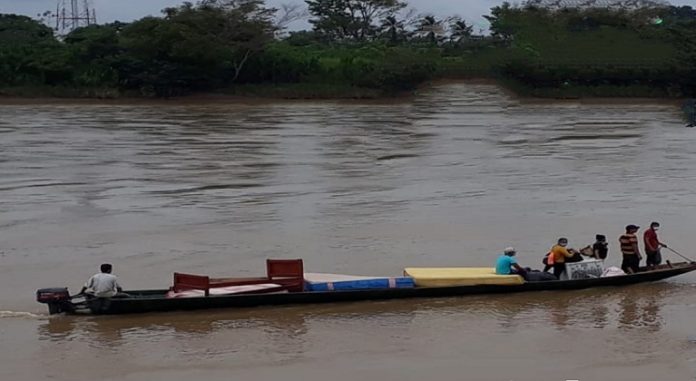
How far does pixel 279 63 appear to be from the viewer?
6362 centimetres

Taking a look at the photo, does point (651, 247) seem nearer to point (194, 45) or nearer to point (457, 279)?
point (457, 279)

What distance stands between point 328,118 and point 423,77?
546 inches

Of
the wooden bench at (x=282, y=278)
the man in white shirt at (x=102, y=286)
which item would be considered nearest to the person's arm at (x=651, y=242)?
the wooden bench at (x=282, y=278)

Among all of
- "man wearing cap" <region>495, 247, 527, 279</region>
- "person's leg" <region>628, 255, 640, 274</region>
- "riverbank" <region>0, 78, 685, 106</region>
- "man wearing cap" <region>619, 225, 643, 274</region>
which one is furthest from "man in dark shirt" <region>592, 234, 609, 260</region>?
"riverbank" <region>0, 78, 685, 106</region>

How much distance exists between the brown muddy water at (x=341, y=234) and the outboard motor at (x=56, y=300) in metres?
0.23

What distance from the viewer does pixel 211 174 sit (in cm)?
2916

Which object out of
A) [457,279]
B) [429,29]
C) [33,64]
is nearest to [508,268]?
[457,279]

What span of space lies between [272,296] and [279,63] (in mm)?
50420

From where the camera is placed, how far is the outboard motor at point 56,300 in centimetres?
1380

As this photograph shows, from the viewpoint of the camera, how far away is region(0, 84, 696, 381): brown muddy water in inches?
487

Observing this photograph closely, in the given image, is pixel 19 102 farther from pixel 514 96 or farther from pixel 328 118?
pixel 514 96

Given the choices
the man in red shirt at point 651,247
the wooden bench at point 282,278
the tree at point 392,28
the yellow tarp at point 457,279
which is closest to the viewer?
the wooden bench at point 282,278

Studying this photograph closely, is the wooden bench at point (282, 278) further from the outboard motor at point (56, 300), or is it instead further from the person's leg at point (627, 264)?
the person's leg at point (627, 264)

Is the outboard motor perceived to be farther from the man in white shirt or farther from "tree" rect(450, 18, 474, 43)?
"tree" rect(450, 18, 474, 43)
